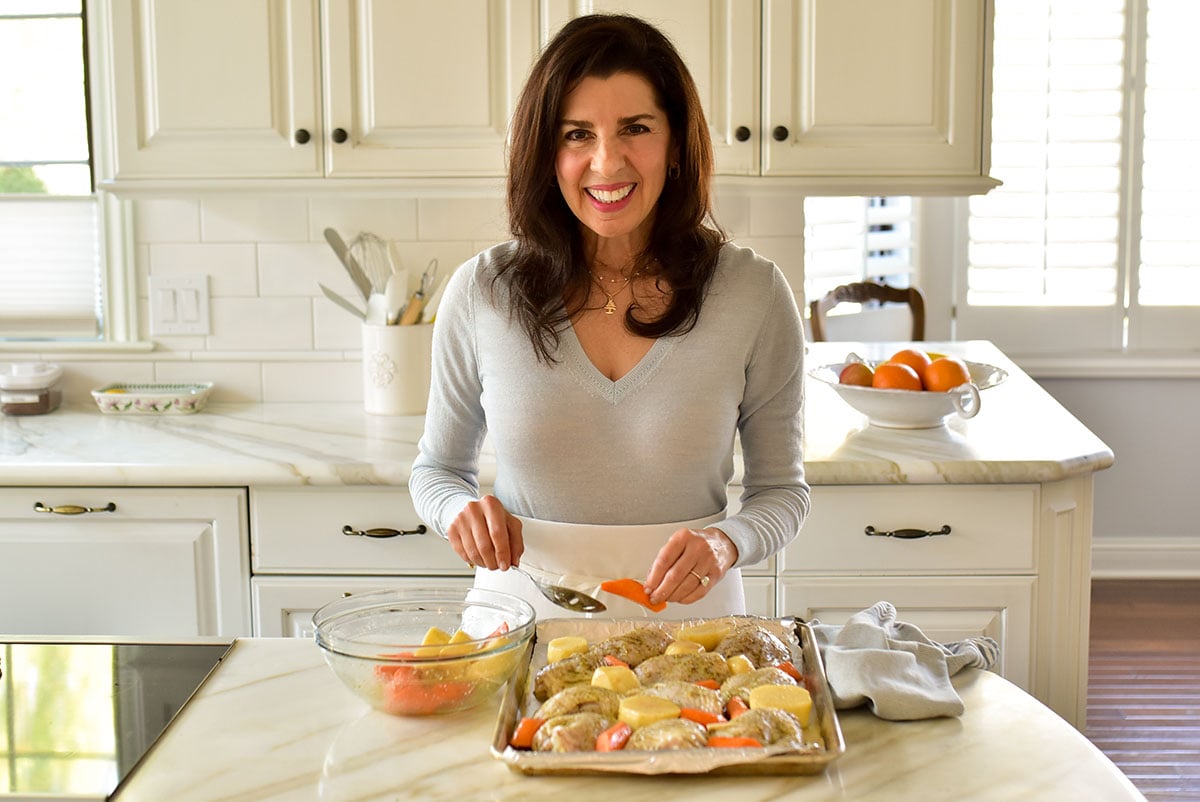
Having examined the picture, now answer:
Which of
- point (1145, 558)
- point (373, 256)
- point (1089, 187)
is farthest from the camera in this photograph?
point (1145, 558)

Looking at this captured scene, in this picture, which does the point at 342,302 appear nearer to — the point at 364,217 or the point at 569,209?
the point at 364,217

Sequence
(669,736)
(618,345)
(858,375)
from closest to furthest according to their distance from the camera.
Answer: (669,736) < (618,345) < (858,375)

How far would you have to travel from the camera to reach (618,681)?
4.04 ft

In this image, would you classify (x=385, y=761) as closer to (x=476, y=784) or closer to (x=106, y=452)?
(x=476, y=784)

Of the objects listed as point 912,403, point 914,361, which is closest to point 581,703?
point 912,403

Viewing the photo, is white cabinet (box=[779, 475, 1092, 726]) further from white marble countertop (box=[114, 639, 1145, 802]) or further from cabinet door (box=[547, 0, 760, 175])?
white marble countertop (box=[114, 639, 1145, 802])

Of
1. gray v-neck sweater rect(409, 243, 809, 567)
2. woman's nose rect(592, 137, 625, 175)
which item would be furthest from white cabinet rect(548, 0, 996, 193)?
woman's nose rect(592, 137, 625, 175)

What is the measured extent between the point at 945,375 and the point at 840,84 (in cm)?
59

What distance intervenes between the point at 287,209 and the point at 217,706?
5.81 feet

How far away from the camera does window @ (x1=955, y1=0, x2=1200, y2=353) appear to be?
13.3ft

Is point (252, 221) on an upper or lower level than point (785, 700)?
upper

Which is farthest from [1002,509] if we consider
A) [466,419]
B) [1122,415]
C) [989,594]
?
[1122,415]

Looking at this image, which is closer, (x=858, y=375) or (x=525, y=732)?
(x=525, y=732)

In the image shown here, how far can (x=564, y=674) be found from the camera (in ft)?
4.16
